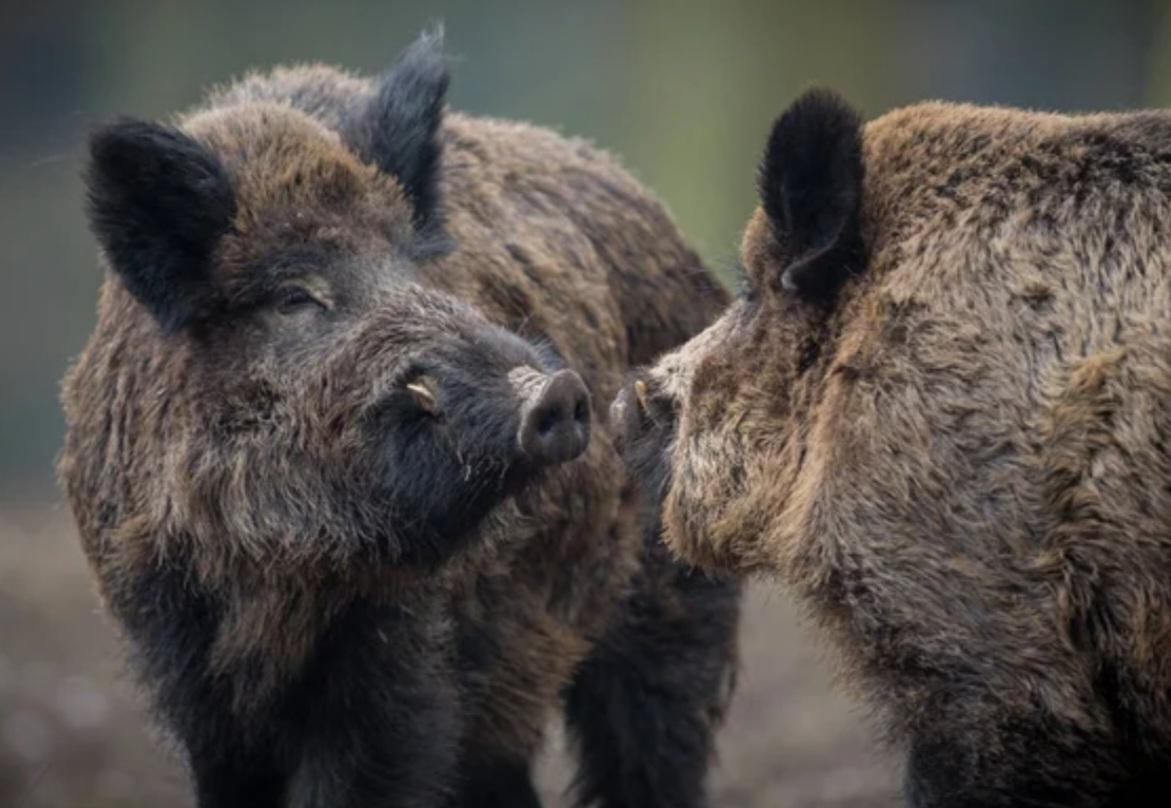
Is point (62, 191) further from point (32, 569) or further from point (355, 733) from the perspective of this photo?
point (355, 733)

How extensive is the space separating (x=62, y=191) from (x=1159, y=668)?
14.5 metres

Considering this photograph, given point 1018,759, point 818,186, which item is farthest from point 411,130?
point 1018,759

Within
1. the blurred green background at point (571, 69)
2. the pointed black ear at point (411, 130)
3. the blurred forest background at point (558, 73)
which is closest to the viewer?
the pointed black ear at point (411, 130)

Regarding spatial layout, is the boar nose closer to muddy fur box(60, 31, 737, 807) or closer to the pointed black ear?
muddy fur box(60, 31, 737, 807)

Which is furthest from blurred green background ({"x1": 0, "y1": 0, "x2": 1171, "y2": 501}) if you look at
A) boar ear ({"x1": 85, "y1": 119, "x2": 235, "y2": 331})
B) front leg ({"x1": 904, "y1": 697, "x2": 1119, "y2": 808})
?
front leg ({"x1": 904, "y1": 697, "x2": 1119, "y2": 808})

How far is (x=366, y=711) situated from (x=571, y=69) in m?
12.2

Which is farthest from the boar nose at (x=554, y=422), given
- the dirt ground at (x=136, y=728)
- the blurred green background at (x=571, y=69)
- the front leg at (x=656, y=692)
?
the blurred green background at (x=571, y=69)

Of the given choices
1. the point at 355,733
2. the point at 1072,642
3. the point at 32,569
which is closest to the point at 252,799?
the point at 355,733

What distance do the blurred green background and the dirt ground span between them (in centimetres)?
468

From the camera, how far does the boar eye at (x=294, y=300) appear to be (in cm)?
528

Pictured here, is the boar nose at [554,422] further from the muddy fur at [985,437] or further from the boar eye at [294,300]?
the boar eye at [294,300]

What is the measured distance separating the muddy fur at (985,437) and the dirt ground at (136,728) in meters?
3.04

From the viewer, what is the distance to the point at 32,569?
12.9 m

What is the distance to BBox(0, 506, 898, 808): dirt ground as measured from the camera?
27.3 ft
